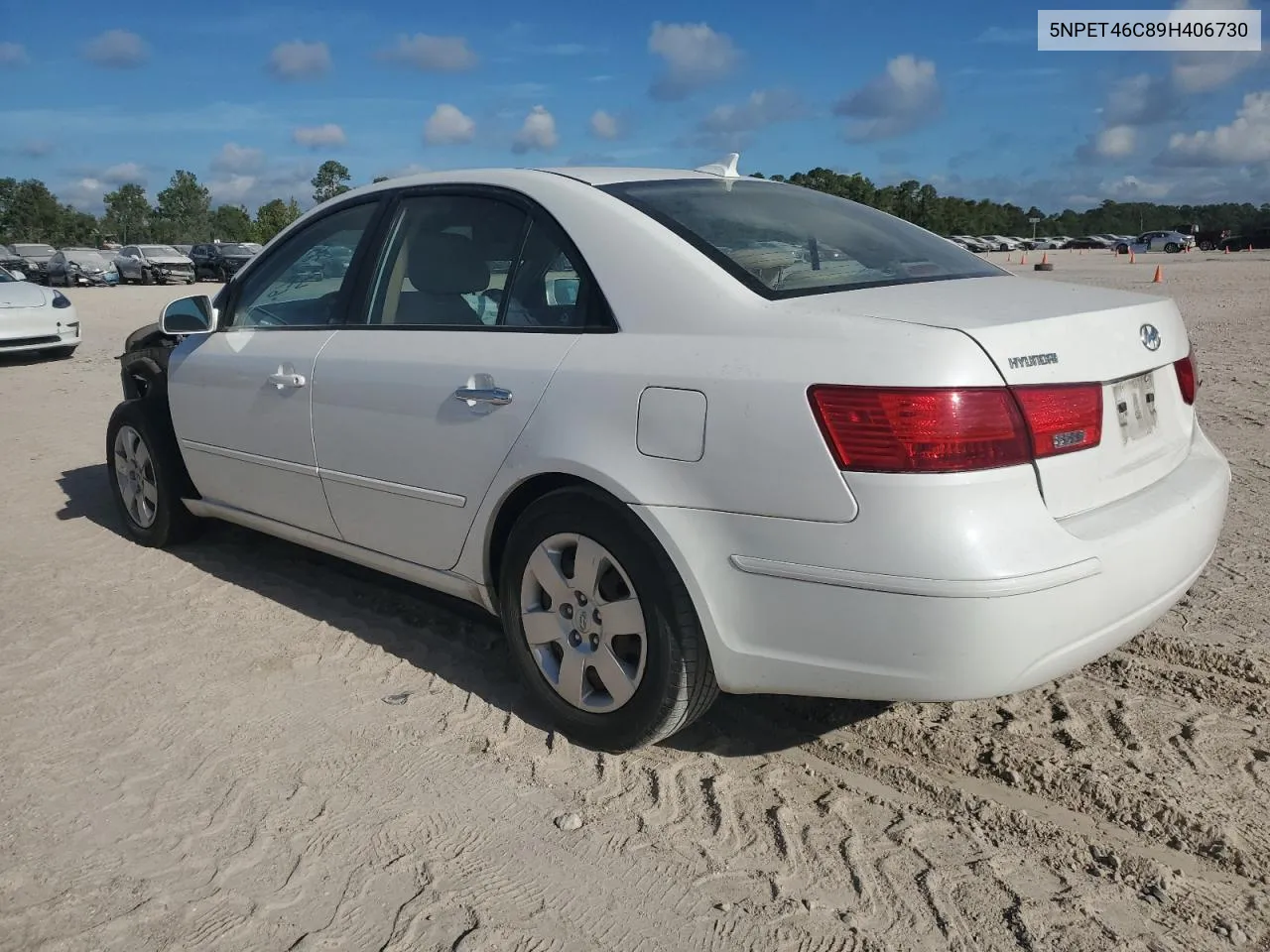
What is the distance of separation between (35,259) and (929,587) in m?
49.9

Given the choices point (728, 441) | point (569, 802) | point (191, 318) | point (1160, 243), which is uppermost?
point (1160, 243)

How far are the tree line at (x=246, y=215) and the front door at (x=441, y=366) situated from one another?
258ft

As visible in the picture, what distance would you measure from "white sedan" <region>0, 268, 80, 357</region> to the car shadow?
338 inches

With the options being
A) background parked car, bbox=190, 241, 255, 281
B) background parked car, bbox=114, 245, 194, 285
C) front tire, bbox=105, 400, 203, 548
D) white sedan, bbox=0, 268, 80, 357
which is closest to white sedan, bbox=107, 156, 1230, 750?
front tire, bbox=105, 400, 203, 548

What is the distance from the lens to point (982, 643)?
2455 millimetres

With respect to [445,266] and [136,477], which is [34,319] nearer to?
[136,477]

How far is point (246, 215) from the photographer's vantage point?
390 ft

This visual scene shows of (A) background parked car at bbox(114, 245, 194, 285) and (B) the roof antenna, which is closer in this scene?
(B) the roof antenna

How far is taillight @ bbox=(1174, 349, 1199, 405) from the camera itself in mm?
3213

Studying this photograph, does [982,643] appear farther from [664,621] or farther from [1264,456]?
[1264,456]

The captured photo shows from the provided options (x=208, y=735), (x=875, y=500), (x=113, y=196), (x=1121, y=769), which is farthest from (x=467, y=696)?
(x=113, y=196)

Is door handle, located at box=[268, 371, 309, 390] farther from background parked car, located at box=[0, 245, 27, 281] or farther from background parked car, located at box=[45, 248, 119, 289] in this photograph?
background parked car, located at box=[0, 245, 27, 281]

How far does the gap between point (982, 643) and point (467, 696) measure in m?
1.86

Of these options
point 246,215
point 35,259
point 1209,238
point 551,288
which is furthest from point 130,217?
point 551,288
